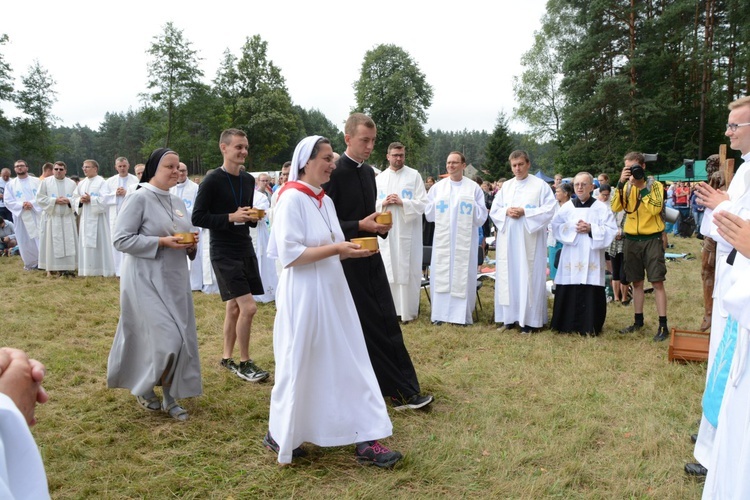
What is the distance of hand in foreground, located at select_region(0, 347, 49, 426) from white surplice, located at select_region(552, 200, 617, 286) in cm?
685

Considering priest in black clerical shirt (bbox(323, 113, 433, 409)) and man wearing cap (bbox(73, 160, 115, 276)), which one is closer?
priest in black clerical shirt (bbox(323, 113, 433, 409))

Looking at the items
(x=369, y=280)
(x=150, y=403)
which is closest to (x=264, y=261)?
(x=150, y=403)

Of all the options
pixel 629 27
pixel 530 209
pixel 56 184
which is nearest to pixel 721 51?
pixel 629 27

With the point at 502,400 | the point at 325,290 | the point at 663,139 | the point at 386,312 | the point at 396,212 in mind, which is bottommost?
the point at 502,400

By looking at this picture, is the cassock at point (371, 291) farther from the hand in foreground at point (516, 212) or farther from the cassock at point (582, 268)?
the cassock at point (582, 268)

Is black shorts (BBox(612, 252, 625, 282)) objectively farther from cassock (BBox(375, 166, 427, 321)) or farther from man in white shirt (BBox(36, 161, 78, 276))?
man in white shirt (BBox(36, 161, 78, 276))

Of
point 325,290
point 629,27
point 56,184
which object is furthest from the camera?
point 629,27

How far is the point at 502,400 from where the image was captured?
15.7 feet

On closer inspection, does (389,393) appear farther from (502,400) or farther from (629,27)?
(629,27)

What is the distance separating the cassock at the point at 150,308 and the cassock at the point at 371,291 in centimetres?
136

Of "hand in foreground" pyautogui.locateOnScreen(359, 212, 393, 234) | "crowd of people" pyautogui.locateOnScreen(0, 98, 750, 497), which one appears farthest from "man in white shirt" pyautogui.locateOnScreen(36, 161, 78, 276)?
"hand in foreground" pyautogui.locateOnScreen(359, 212, 393, 234)

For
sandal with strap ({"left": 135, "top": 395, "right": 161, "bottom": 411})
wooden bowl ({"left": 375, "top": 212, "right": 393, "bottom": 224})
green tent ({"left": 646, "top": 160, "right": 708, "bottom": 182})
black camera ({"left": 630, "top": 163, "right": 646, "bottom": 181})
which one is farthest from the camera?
green tent ({"left": 646, "top": 160, "right": 708, "bottom": 182})

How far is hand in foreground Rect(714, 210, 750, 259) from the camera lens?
2154 millimetres

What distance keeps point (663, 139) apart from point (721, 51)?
18.1ft
